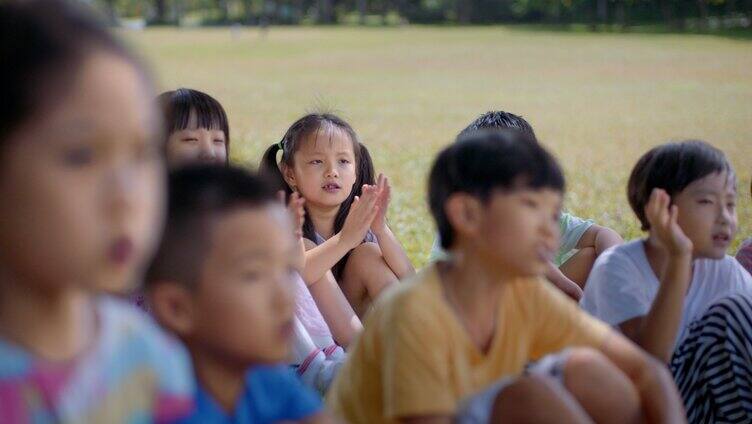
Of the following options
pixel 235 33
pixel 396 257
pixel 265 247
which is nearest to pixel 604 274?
pixel 396 257

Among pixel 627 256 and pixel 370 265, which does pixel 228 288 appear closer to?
pixel 627 256

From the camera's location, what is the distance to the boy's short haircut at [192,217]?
6.81 ft

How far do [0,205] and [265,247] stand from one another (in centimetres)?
59

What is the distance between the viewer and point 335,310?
13.6 ft

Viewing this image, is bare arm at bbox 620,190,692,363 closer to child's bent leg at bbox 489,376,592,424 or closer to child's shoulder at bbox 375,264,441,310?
child's bent leg at bbox 489,376,592,424

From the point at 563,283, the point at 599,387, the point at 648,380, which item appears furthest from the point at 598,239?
the point at 599,387

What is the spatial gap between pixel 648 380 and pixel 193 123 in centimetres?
203

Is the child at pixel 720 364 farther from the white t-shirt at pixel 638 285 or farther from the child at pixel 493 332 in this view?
the child at pixel 493 332

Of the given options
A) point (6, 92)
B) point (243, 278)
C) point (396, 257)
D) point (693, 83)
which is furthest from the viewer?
point (693, 83)

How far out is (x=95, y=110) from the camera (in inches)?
62.9

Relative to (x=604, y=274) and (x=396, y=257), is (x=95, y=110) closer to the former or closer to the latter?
(x=604, y=274)

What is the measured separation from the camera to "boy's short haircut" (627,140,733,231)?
11.6ft

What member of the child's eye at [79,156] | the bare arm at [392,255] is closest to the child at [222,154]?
the bare arm at [392,255]

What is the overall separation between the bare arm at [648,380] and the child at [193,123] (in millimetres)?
1729
